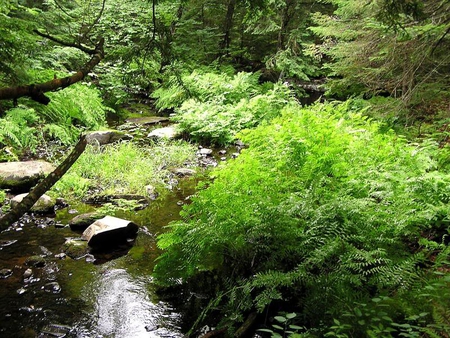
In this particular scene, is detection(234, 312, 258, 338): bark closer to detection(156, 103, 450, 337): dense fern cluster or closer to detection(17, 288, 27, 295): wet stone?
detection(156, 103, 450, 337): dense fern cluster

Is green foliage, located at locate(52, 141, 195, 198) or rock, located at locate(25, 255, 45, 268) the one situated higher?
green foliage, located at locate(52, 141, 195, 198)

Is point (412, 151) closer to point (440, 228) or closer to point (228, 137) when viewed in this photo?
point (440, 228)

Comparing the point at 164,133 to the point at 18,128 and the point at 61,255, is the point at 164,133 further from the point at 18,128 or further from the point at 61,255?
the point at 61,255

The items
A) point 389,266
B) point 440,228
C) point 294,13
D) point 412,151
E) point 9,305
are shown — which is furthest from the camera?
point 294,13

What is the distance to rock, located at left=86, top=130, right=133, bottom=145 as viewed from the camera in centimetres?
1082

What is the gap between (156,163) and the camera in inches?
386

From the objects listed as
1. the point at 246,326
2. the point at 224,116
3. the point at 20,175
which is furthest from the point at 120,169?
the point at 246,326

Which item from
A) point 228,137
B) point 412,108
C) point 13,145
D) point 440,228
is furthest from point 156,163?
point 440,228

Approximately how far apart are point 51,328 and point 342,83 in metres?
9.18

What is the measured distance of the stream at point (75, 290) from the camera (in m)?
3.91

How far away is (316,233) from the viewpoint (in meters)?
3.35

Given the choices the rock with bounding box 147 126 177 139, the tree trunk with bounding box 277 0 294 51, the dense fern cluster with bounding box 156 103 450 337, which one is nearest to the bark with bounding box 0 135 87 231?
the dense fern cluster with bounding box 156 103 450 337

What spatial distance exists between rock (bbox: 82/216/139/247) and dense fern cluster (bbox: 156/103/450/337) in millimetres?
1880

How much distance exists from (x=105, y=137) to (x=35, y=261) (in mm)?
6536
